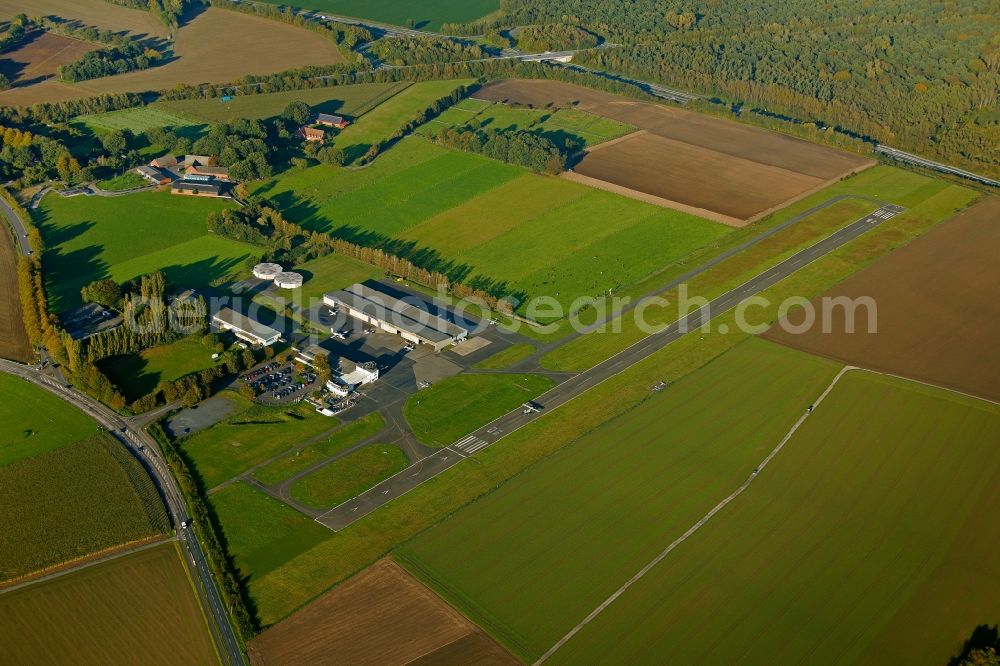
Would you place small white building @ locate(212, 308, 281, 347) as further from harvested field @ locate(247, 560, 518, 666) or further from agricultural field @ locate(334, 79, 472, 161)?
agricultural field @ locate(334, 79, 472, 161)

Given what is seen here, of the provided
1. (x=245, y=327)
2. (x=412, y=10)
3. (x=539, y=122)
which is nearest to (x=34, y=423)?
(x=245, y=327)

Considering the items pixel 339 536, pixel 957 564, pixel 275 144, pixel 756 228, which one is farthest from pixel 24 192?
pixel 957 564

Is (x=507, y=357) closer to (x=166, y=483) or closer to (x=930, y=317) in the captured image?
(x=166, y=483)

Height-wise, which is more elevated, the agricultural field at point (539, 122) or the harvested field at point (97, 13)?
the harvested field at point (97, 13)

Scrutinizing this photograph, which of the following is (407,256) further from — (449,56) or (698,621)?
(449,56)

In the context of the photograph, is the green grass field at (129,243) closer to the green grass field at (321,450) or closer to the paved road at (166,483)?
the paved road at (166,483)

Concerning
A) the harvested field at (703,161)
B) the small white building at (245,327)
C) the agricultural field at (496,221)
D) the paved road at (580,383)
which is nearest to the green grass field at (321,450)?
the paved road at (580,383)
